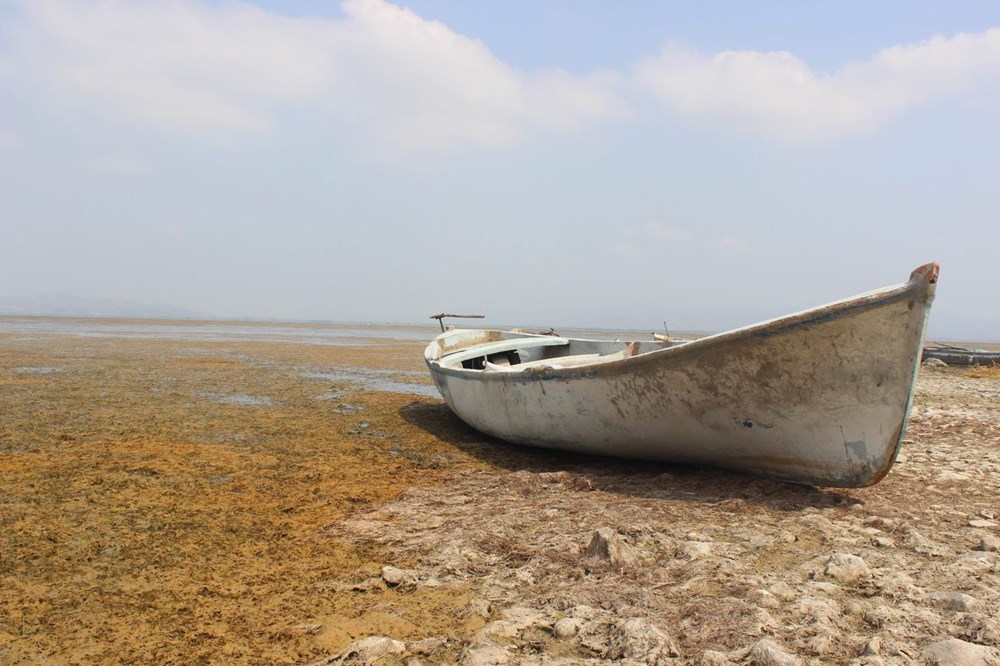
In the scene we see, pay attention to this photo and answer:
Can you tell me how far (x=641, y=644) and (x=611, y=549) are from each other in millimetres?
1003

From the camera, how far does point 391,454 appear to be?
705 centimetres

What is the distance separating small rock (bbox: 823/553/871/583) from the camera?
3277 mm

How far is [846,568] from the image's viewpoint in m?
3.34

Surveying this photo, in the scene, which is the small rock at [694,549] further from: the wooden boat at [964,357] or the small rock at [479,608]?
the wooden boat at [964,357]

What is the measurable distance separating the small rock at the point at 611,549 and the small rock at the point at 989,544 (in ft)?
7.13

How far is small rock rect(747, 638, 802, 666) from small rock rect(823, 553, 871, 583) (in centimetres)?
103

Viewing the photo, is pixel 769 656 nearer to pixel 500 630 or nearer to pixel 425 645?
pixel 500 630

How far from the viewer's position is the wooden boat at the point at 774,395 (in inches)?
173

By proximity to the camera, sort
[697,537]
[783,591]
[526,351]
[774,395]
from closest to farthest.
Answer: [783,591]
[697,537]
[774,395]
[526,351]

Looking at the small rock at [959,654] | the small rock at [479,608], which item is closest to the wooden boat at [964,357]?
the small rock at [959,654]

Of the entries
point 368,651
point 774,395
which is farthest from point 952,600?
point 368,651

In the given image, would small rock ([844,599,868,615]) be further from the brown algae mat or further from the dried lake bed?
the brown algae mat

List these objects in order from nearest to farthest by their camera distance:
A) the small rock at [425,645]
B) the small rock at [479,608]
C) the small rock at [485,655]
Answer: the small rock at [485,655], the small rock at [425,645], the small rock at [479,608]

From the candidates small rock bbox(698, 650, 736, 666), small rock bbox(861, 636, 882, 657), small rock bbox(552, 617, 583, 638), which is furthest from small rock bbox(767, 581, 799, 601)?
small rock bbox(552, 617, 583, 638)
